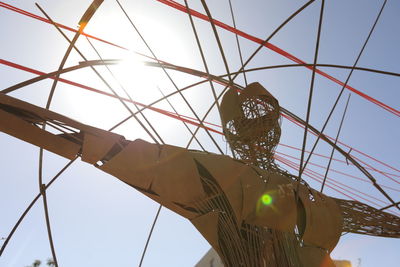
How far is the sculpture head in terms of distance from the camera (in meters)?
3.70

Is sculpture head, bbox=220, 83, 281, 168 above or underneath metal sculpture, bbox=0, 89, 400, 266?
above

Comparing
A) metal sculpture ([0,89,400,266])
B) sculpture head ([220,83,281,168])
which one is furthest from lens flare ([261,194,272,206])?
sculpture head ([220,83,281,168])

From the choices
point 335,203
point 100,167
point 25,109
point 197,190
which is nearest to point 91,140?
point 100,167

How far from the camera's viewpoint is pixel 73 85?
404 cm

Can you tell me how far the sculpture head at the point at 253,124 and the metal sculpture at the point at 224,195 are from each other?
0.46 m

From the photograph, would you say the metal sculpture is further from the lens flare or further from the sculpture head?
the sculpture head

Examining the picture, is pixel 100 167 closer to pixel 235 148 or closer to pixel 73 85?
pixel 235 148

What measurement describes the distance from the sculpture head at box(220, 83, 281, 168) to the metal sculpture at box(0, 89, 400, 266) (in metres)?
0.46

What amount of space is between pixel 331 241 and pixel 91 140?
265cm

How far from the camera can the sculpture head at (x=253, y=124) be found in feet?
12.1

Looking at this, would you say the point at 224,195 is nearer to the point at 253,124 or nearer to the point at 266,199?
the point at 266,199

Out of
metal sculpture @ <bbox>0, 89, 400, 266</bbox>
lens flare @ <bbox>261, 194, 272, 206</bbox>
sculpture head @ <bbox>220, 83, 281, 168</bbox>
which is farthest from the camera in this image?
sculpture head @ <bbox>220, 83, 281, 168</bbox>

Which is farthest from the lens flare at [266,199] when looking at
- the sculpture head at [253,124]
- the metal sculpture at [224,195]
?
the sculpture head at [253,124]

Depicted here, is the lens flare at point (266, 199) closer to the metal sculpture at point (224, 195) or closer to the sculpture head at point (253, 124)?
the metal sculpture at point (224, 195)
